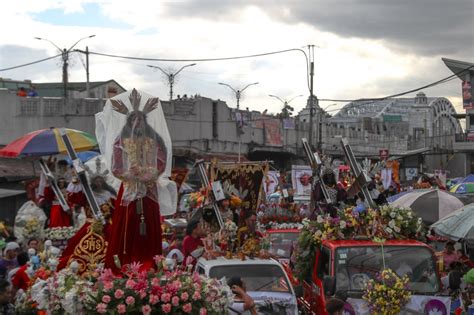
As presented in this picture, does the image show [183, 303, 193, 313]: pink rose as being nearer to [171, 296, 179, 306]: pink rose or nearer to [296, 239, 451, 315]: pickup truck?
[171, 296, 179, 306]: pink rose

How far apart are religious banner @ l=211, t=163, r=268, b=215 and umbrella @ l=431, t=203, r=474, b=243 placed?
4.33m

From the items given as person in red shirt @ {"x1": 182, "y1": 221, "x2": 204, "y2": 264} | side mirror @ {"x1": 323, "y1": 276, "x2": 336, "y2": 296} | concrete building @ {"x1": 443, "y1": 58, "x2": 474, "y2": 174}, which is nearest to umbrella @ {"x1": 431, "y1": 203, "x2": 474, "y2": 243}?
side mirror @ {"x1": 323, "y1": 276, "x2": 336, "y2": 296}

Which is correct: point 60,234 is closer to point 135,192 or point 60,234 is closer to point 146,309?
point 135,192

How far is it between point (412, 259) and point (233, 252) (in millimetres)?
2451

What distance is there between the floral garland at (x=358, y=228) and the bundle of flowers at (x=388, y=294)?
1.18 metres

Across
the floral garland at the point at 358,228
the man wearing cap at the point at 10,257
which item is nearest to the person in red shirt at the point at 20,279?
the man wearing cap at the point at 10,257

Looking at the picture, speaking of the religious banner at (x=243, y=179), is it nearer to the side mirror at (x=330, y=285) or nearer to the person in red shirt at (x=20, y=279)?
the side mirror at (x=330, y=285)

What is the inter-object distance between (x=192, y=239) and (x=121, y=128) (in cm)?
338

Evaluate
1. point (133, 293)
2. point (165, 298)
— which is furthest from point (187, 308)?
point (133, 293)

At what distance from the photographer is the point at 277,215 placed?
59.1 ft

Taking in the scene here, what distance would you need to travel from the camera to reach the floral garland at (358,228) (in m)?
12.1

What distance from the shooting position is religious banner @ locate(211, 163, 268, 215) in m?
16.8

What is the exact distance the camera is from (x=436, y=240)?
62.4ft

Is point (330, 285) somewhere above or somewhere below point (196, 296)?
below
